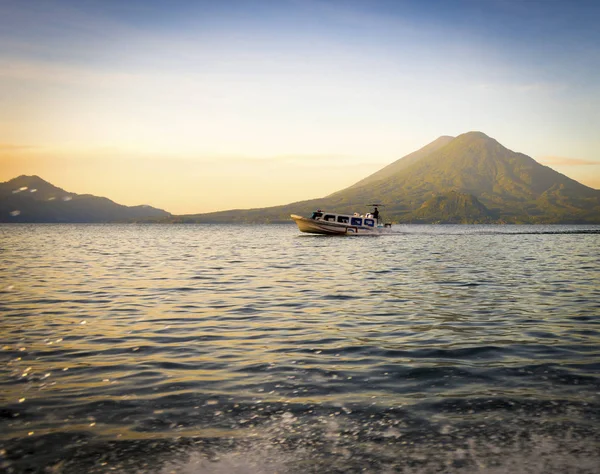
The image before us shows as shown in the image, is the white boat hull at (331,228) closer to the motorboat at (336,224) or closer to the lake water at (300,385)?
the motorboat at (336,224)

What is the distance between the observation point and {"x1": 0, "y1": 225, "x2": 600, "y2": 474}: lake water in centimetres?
604

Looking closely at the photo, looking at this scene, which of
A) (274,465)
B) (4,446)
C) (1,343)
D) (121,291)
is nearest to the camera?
(274,465)

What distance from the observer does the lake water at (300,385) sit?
6043mm

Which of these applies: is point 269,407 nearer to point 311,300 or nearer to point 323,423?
point 323,423


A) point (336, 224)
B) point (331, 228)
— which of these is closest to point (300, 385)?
point (336, 224)

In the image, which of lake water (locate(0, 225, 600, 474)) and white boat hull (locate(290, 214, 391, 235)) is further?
white boat hull (locate(290, 214, 391, 235))

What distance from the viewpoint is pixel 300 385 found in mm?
8734

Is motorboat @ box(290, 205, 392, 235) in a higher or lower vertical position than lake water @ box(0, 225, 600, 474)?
higher

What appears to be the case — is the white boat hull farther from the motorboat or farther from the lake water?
the lake water

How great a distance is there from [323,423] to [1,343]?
8986 mm

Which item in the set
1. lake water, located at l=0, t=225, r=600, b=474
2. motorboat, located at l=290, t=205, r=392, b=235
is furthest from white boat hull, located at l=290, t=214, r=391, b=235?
lake water, located at l=0, t=225, r=600, b=474

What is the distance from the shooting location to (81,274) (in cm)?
2908

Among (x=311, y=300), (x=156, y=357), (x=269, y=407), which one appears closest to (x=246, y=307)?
(x=311, y=300)

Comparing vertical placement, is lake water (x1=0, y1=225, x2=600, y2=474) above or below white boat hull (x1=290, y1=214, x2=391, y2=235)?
below
